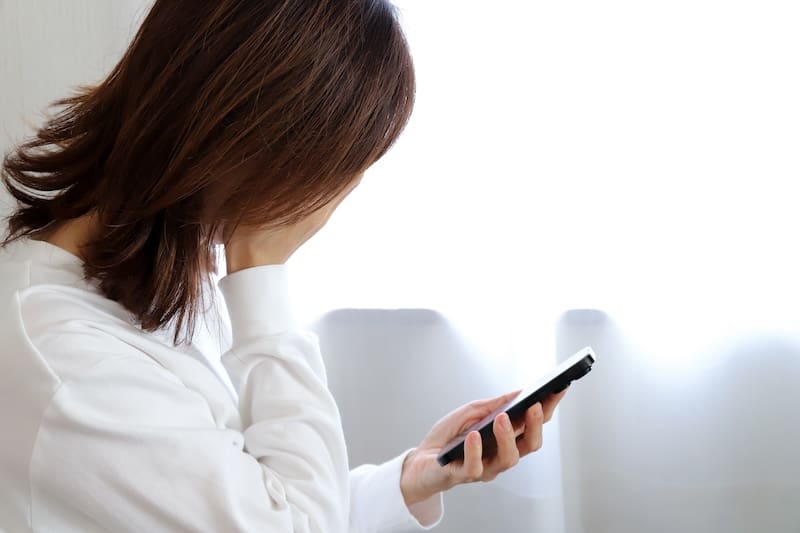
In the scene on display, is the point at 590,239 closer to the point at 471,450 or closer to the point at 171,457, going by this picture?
the point at 471,450

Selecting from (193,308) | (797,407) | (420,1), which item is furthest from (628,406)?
(193,308)

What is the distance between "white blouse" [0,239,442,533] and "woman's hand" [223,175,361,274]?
0.02 metres

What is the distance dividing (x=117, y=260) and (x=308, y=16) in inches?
10.1

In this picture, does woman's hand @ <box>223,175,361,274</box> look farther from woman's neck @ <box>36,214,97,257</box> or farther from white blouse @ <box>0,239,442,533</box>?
woman's neck @ <box>36,214,97,257</box>

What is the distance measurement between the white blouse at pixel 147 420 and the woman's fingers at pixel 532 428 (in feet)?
0.63

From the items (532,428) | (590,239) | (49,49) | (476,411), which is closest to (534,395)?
(532,428)

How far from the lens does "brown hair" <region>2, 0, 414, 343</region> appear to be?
65cm

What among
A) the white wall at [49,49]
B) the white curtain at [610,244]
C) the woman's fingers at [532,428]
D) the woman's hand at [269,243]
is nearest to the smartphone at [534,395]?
the woman's fingers at [532,428]

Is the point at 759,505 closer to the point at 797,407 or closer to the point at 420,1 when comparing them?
the point at 797,407

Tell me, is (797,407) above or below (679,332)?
below

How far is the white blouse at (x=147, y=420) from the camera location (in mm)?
595

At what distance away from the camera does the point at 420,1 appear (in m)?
1.30

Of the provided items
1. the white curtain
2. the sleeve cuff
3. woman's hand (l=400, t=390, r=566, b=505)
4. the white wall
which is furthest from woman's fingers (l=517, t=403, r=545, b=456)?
the white wall

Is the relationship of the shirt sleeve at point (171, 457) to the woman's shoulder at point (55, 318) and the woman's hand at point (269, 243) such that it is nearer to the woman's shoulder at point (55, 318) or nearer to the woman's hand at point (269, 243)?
the woman's shoulder at point (55, 318)
